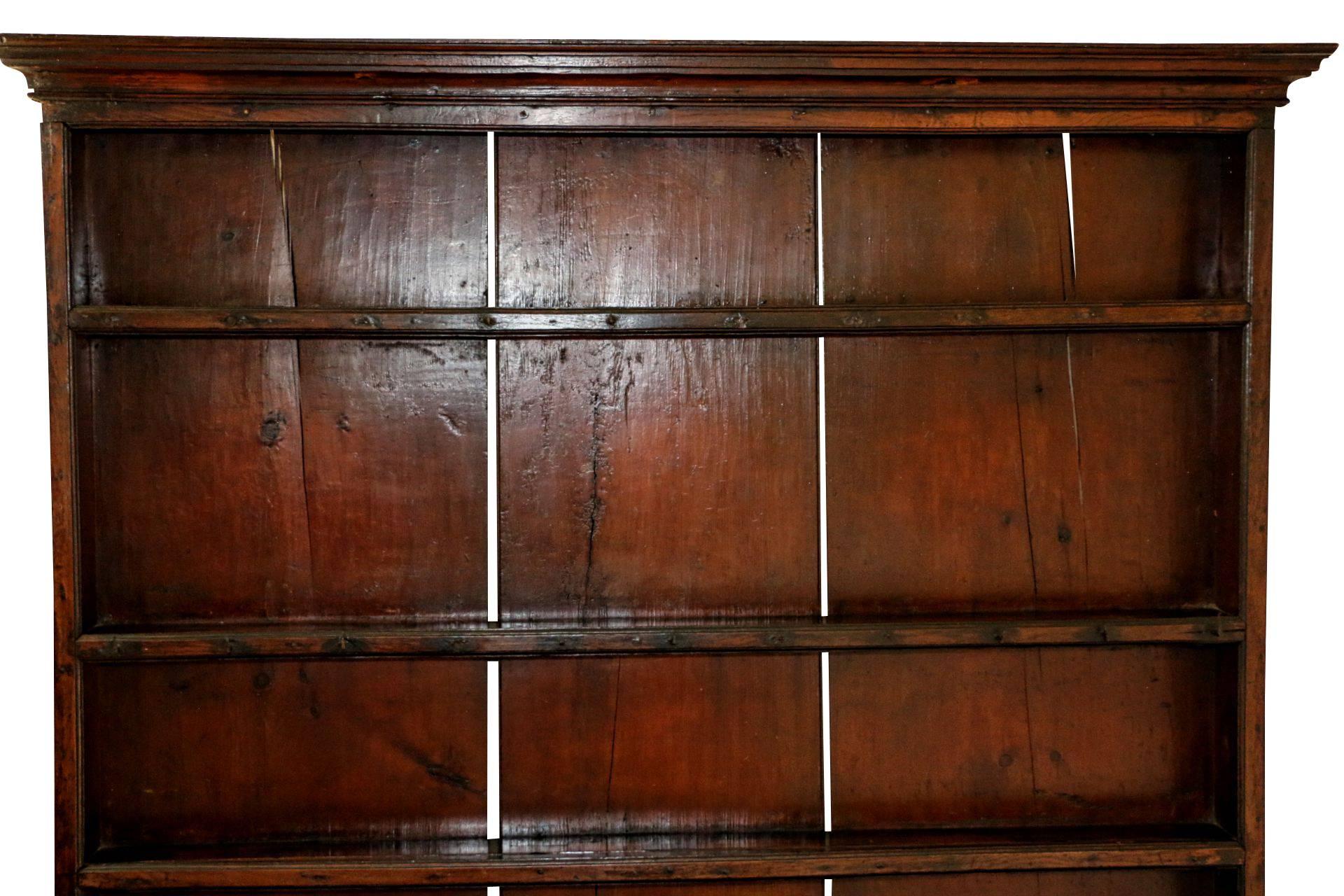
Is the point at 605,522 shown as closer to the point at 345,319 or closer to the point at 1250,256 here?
the point at 345,319

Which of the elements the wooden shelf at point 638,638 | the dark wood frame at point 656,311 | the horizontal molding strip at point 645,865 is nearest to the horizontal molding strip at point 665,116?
the dark wood frame at point 656,311

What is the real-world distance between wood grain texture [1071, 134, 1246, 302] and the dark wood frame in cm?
10

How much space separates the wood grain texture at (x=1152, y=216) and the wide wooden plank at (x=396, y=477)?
3.68ft

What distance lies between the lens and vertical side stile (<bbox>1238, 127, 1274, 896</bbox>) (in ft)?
7.02

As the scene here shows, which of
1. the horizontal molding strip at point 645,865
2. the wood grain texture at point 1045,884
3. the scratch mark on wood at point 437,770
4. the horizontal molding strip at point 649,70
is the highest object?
the horizontal molding strip at point 649,70

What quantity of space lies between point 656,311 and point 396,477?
21.7 inches

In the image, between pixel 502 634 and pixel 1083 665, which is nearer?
pixel 502 634

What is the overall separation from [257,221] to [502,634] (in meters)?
0.84

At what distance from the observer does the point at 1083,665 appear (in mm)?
2283

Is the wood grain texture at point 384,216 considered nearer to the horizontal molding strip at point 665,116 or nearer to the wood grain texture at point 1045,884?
the horizontal molding strip at point 665,116

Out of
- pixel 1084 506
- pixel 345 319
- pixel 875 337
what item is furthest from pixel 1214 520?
pixel 345 319

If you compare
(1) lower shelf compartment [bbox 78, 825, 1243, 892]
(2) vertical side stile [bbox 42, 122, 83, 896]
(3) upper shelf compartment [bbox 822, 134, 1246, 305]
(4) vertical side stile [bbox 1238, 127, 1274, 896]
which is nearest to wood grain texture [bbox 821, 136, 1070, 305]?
(3) upper shelf compartment [bbox 822, 134, 1246, 305]

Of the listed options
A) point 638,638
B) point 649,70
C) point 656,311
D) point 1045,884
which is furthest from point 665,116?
point 1045,884

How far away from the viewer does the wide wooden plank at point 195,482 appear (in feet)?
7.06
